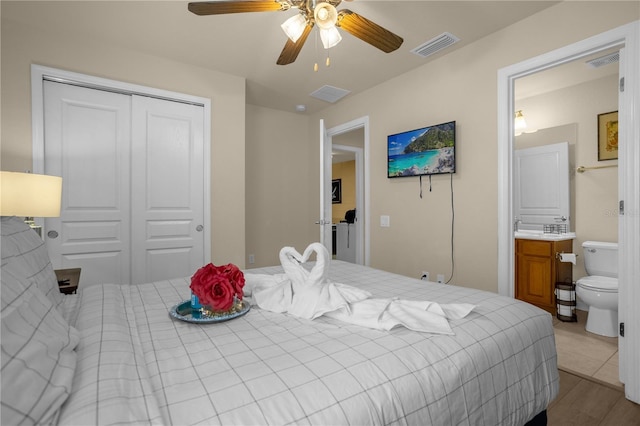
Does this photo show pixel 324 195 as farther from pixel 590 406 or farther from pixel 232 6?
pixel 590 406

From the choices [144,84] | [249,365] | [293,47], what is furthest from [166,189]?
[249,365]

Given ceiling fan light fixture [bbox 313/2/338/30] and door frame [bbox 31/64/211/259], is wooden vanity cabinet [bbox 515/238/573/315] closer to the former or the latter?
ceiling fan light fixture [bbox 313/2/338/30]

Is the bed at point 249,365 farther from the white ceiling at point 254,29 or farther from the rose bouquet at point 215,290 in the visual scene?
the white ceiling at point 254,29

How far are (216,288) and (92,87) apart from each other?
263cm

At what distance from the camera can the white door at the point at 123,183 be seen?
2.63 meters

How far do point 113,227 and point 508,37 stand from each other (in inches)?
147

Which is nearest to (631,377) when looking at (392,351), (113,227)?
(392,351)

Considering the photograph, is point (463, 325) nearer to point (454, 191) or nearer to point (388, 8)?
point (454, 191)

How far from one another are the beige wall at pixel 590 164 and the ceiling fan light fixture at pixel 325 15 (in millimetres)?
3341

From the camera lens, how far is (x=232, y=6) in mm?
1720

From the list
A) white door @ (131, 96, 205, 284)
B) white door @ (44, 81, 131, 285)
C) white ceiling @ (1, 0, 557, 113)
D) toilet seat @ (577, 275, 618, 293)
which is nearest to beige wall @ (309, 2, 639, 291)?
white ceiling @ (1, 0, 557, 113)

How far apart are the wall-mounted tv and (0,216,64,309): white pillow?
282 centimetres

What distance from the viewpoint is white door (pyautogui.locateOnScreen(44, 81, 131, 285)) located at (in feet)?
8.51

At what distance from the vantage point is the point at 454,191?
→ 9.25 feet
